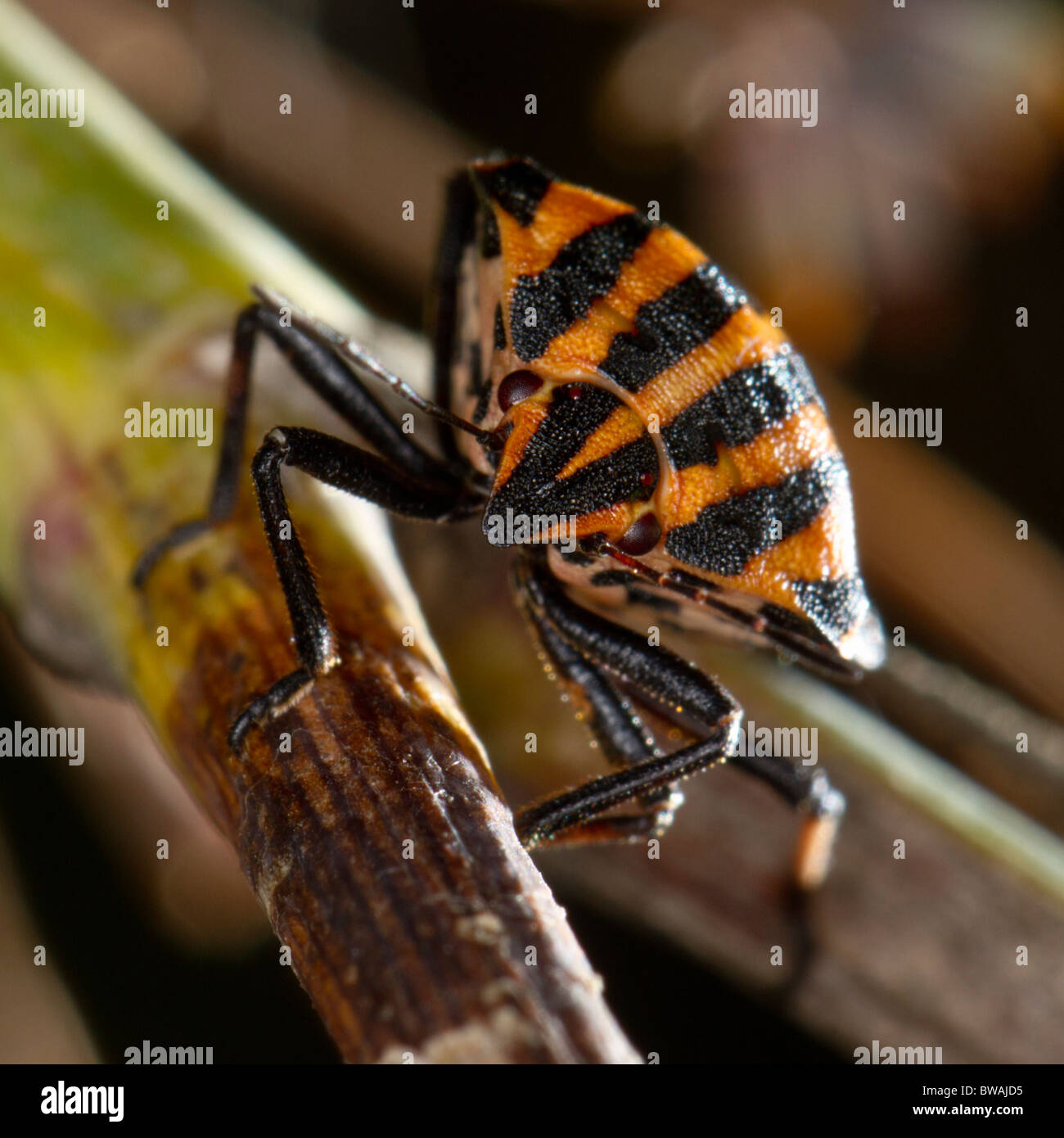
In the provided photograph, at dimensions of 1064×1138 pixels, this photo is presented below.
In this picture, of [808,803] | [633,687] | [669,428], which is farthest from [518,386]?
[808,803]

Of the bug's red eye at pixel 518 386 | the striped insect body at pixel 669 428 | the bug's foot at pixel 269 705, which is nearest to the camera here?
the bug's foot at pixel 269 705

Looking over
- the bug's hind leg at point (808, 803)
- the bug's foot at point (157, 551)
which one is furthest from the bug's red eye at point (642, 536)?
the bug's foot at point (157, 551)

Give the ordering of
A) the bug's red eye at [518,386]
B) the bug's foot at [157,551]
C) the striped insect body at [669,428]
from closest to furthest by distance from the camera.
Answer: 1. the bug's foot at [157,551]
2. the striped insect body at [669,428]
3. the bug's red eye at [518,386]

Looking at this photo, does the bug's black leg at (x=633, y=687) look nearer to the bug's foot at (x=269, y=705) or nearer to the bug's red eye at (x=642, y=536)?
the bug's red eye at (x=642, y=536)

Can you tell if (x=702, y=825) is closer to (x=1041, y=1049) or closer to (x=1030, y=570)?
(x=1041, y=1049)

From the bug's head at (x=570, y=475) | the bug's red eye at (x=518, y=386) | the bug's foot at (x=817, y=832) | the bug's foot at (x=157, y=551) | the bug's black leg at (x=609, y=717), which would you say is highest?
the bug's red eye at (x=518, y=386)

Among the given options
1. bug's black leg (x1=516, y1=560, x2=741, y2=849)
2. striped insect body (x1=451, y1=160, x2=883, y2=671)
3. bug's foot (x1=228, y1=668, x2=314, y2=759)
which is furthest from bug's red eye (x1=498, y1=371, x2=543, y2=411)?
bug's foot (x1=228, y1=668, x2=314, y2=759)

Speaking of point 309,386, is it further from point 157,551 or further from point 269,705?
point 269,705
